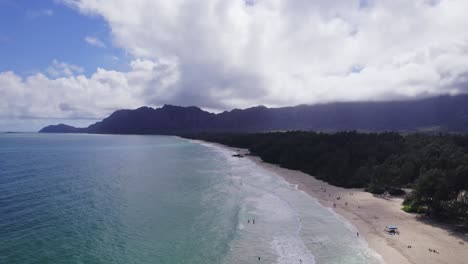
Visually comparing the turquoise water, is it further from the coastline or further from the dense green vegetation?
the dense green vegetation

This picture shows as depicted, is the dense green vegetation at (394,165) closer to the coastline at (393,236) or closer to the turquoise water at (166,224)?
the coastline at (393,236)

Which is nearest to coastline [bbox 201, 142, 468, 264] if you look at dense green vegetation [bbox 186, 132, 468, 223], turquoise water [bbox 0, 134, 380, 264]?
turquoise water [bbox 0, 134, 380, 264]

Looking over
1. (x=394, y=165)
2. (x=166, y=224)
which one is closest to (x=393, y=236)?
(x=166, y=224)

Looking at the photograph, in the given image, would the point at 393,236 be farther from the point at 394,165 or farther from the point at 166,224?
the point at 394,165

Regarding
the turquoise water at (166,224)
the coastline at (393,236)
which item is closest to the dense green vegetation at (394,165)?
the coastline at (393,236)

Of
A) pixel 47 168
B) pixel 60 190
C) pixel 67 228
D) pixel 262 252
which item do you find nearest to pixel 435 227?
pixel 262 252
